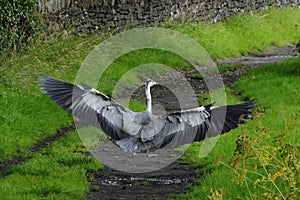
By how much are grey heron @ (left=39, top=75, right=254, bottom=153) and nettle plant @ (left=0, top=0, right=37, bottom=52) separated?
5963 millimetres

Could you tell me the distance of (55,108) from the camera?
1251 cm

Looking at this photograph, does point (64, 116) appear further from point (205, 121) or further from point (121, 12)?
point (121, 12)

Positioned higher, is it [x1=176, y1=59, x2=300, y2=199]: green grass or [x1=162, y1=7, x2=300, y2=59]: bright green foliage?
[x1=176, y1=59, x2=300, y2=199]: green grass

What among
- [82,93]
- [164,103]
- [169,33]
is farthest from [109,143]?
[169,33]

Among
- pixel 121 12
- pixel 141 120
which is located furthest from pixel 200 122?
pixel 121 12

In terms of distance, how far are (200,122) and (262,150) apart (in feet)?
5.74

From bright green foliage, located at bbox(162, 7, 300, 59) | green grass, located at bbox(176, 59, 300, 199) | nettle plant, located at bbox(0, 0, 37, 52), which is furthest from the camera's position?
bright green foliage, located at bbox(162, 7, 300, 59)

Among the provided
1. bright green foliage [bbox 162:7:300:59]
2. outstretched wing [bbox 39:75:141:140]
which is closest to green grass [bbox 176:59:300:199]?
outstretched wing [bbox 39:75:141:140]

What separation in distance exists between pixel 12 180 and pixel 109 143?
9.35 ft

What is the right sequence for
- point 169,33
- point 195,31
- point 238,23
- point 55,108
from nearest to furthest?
point 55,108, point 169,33, point 195,31, point 238,23

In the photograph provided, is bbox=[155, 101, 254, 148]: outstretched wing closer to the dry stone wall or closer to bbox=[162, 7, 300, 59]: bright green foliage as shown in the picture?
the dry stone wall

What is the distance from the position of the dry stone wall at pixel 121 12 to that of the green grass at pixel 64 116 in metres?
0.58

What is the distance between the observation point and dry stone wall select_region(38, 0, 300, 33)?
1780 centimetres

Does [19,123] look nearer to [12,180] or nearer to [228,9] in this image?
[12,180]
